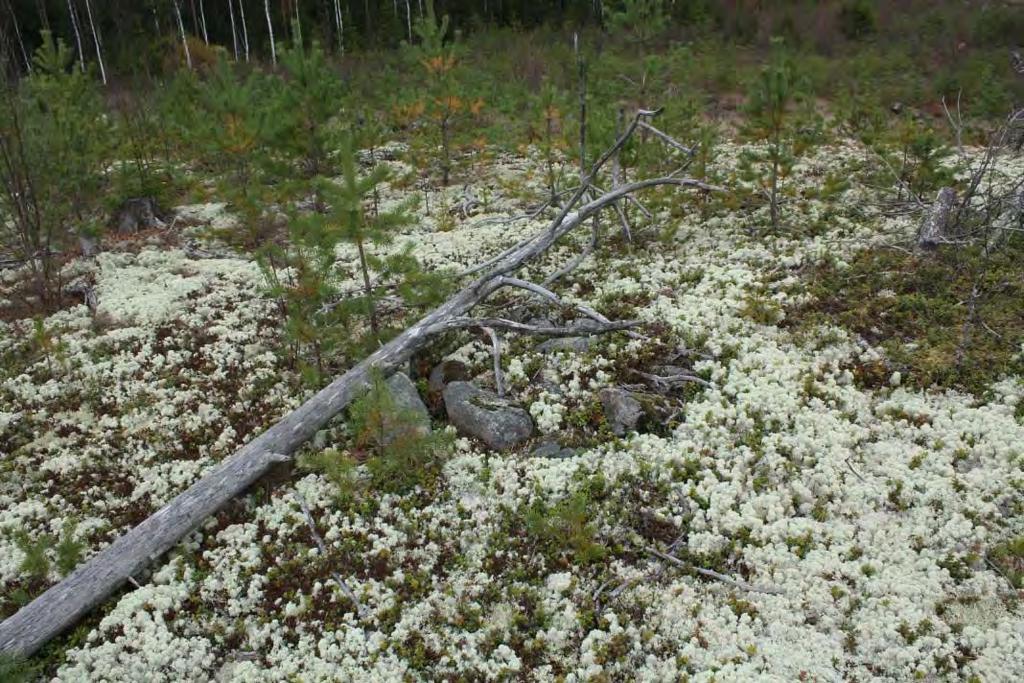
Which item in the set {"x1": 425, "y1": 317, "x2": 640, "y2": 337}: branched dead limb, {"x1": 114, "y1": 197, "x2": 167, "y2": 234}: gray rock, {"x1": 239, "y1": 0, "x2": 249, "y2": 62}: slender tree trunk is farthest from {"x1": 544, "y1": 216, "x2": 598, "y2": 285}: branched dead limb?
{"x1": 239, "y1": 0, "x2": 249, "y2": 62}: slender tree trunk

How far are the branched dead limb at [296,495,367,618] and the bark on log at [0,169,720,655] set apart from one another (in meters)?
0.65

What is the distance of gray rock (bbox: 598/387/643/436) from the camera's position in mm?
7320

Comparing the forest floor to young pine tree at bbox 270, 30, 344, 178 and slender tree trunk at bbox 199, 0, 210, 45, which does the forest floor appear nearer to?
young pine tree at bbox 270, 30, 344, 178

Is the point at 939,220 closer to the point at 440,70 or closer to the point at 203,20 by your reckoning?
the point at 440,70

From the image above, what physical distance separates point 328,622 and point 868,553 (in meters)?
4.62

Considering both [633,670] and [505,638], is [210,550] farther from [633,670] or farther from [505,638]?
[633,670]

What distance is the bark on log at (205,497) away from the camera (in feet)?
17.7

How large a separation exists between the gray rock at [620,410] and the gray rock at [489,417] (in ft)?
2.89

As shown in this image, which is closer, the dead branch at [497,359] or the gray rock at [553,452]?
the gray rock at [553,452]

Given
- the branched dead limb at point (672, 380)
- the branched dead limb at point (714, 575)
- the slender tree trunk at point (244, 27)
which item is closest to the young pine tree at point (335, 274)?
the branched dead limb at point (672, 380)

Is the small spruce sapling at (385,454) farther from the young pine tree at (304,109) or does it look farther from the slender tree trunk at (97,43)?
the slender tree trunk at (97,43)

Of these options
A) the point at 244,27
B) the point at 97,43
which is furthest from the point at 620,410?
the point at 244,27

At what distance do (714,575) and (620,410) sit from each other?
2.21 meters

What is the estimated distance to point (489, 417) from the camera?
24.4ft
